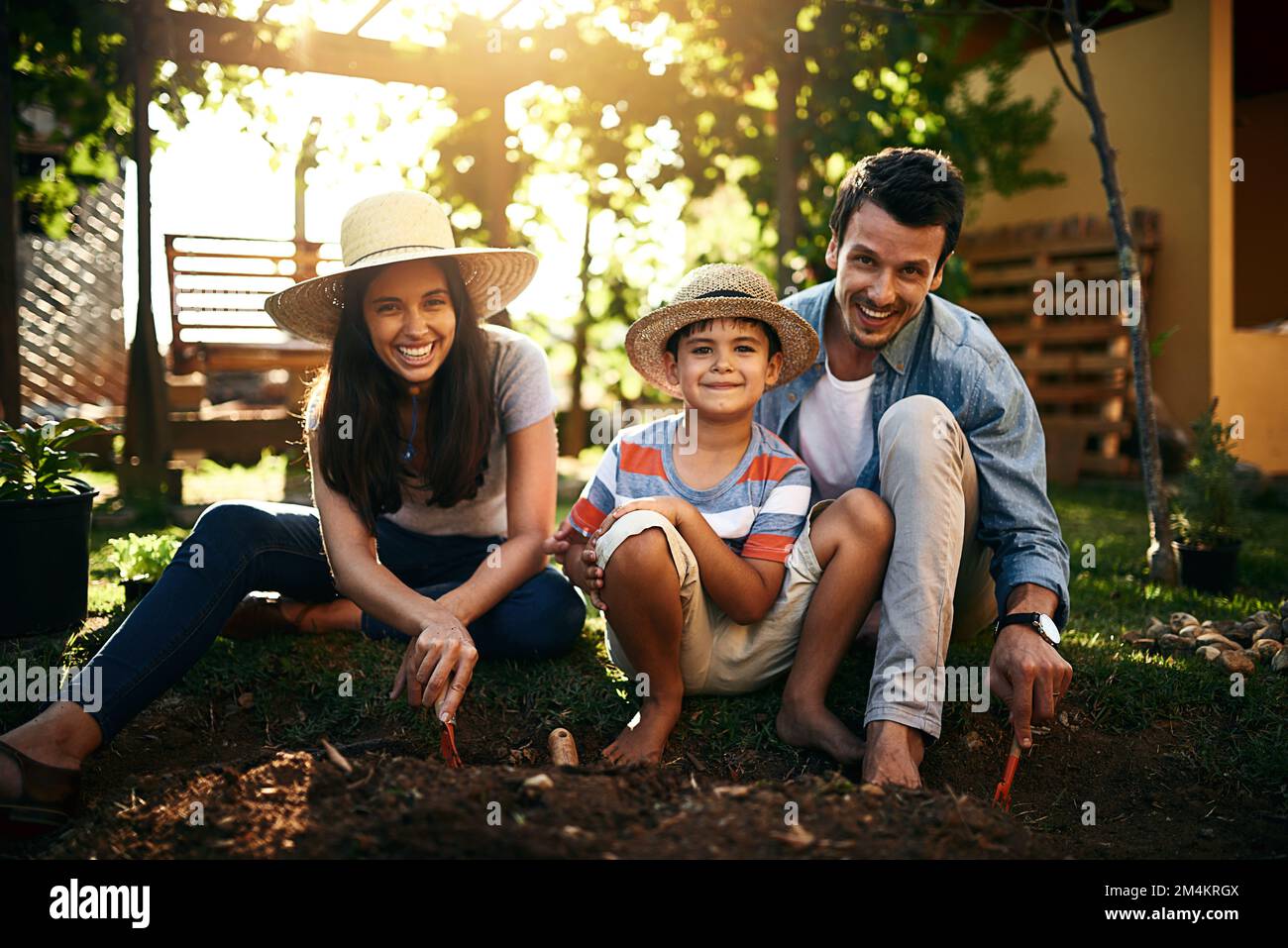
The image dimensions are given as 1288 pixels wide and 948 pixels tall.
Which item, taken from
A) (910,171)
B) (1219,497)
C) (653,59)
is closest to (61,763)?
(910,171)

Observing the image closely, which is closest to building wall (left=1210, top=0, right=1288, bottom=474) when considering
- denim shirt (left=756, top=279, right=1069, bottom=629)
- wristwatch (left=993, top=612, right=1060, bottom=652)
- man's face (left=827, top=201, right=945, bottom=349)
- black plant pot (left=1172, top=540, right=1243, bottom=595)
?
black plant pot (left=1172, top=540, right=1243, bottom=595)

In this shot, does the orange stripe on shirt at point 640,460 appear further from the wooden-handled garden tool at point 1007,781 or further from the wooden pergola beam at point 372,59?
the wooden pergola beam at point 372,59

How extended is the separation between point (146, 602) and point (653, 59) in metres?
5.13

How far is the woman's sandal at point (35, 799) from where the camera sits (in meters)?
2.12

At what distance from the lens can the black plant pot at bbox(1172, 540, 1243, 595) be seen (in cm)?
411

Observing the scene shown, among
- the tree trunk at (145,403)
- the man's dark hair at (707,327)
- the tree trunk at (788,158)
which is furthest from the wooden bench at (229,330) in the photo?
the man's dark hair at (707,327)

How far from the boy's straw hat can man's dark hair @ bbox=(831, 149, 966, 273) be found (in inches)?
13.8

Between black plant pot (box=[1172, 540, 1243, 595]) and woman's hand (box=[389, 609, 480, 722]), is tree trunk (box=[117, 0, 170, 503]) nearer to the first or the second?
woman's hand (box=[389, 609, 480, 722])

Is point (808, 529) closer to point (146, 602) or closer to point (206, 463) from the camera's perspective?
point (146, 602)

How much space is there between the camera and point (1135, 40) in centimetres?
785

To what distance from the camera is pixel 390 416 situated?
9.42 ft

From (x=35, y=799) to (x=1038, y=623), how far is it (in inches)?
84.1

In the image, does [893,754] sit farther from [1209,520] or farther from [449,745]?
[1209,520]
